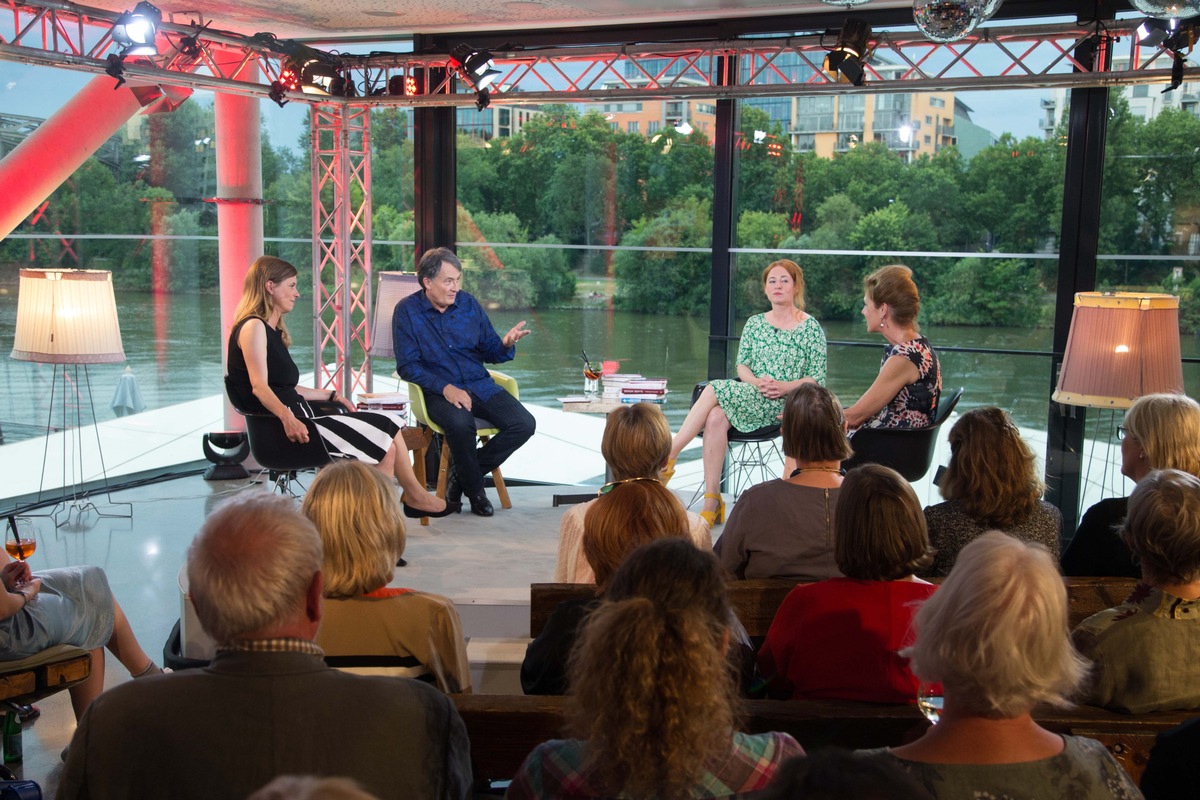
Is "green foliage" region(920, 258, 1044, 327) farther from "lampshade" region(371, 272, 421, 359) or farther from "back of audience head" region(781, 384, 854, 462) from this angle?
"back of audience head" region(781, 384, 854, 462)

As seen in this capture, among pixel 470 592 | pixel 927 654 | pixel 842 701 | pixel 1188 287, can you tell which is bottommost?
pixel 470 592

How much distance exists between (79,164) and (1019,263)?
18.4 feet

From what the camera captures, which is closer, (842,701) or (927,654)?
(927,654)

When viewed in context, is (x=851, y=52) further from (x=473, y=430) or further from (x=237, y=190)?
(x=237, y=190)

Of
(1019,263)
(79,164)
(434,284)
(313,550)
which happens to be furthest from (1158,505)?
(79,164)

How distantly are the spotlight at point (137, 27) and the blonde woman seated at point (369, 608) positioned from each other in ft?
13.7

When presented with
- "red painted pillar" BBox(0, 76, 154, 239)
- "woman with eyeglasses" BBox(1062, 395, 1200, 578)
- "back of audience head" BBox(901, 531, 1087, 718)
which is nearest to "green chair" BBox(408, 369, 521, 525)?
"red painted pillar" BBox(0, 76, 154, 239)

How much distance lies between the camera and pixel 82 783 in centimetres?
158

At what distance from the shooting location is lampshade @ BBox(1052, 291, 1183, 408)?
4941mm

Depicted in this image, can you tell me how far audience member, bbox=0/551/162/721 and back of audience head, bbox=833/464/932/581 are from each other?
6.38 feet

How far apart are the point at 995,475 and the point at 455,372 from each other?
11.5 feet

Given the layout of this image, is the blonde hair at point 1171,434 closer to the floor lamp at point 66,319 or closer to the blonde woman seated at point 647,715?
the blonde woman seated at point 647,715

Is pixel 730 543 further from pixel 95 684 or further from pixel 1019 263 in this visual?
pixel 1019 263

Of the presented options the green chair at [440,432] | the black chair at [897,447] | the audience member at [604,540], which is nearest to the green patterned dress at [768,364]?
the black chair at [897,447]
